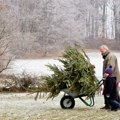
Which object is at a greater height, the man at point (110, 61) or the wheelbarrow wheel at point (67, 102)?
the man at point (110, 61)

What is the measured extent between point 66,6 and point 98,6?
82.2 ft

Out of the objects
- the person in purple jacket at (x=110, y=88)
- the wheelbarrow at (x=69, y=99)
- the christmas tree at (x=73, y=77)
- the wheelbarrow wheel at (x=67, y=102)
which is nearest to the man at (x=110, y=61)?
the person in purple jacket at (x=110, y=88)

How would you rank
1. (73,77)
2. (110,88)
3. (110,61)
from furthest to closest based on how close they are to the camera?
(73,77) < (110,61) < (110,88)

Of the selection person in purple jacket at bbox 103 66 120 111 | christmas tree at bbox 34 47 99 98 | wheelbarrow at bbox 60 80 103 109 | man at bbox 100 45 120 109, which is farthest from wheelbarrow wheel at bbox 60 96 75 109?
person in purple jacket at bbox 103 66 120 111

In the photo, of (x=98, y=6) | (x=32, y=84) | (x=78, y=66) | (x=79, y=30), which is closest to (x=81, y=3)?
(x=98, y=6)

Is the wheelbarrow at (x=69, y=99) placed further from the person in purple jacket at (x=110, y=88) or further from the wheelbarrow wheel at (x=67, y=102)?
the person in purple jacket at (x=110, y=88)

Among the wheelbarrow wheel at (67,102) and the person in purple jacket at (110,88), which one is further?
the wheelbarrow wheel at (67,102)

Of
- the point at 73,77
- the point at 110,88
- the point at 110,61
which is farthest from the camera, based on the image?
the point at 73,77

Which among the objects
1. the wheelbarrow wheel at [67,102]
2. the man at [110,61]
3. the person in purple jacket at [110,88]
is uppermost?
the man at [110,61]

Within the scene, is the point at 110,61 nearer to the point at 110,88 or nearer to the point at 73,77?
the point at 110,88

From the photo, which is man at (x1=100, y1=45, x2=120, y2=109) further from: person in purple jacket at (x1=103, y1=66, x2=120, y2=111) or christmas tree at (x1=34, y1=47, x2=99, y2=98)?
christmas tree at (x1=34, y1=47, x2=99, y2=98)

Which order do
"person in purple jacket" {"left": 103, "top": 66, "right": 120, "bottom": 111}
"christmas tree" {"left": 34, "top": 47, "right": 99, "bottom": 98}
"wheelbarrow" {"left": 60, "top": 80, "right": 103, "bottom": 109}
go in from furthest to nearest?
"wheelbarrow" {"left": 60, "top": 80, "right": 103, "bottom": 109} < "christmas tree" {"left": 34, "top": 47, "right": 99, "bottom": 98} < "person in purple jacket" {"left": 103, "top": 66, "right": 120, "bottom": 111}

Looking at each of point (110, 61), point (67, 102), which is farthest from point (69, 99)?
point (110, 61)

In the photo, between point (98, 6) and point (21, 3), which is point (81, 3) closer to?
point (98, 6)
